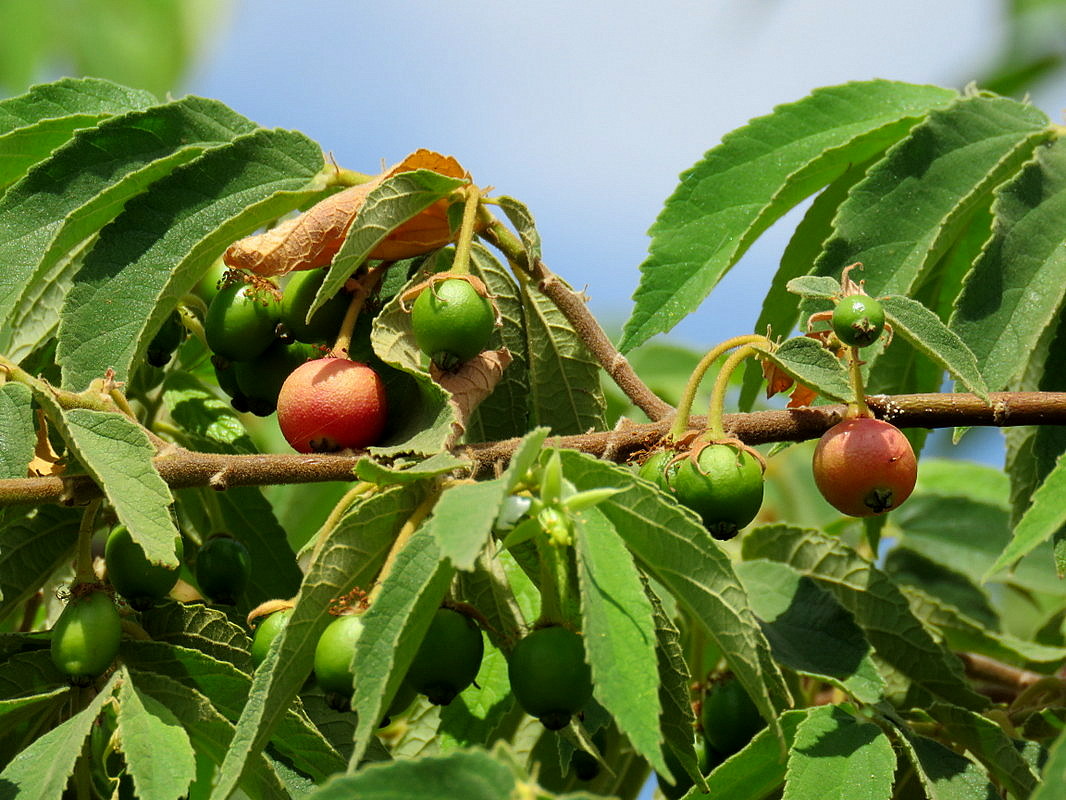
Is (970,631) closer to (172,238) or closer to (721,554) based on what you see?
(721,554)

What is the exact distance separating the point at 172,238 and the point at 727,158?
1.00m

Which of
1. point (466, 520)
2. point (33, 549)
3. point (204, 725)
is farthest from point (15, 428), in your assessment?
point (466, 520)

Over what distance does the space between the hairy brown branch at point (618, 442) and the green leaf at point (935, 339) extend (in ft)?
0.67

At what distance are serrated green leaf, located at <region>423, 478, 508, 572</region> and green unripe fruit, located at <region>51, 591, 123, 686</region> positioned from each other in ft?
2.30

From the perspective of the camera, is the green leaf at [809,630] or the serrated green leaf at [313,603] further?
the green leaf at [809,630]

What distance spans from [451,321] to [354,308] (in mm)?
268

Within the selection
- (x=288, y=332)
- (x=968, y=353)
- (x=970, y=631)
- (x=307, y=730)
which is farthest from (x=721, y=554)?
(x=970, y=631)

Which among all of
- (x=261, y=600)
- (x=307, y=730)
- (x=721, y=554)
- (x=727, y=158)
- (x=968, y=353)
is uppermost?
(x=727, y=158)

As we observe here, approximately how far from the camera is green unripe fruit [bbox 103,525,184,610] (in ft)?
6.68

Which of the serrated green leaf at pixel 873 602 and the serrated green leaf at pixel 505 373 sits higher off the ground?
the serrated green leaf at pixel 505 373

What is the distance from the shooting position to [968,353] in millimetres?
1813

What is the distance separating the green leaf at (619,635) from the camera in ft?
4.38

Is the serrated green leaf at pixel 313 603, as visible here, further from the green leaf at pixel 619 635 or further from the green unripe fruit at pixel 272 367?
the green unripe fruit at pixel 272 367

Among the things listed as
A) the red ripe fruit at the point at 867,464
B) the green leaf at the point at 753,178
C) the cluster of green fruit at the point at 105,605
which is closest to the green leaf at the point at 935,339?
the red ripe fruit at the point at 867,464
